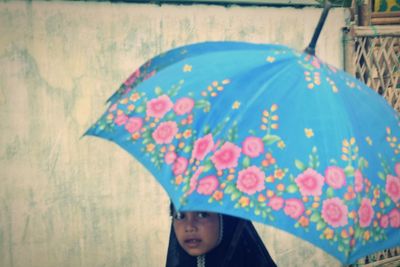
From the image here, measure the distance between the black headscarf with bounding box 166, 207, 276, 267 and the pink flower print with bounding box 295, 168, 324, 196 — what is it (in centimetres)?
57

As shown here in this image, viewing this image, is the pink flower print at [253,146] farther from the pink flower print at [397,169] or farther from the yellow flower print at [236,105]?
the pink flower print at [397,169]

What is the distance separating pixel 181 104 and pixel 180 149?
191 mm

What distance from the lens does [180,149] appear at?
1.92m

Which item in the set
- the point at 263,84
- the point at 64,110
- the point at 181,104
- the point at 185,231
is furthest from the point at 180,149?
the point at 64,110

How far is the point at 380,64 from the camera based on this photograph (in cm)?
555

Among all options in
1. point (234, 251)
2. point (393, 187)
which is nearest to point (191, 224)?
point (234, 251)

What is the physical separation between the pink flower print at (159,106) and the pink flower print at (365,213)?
0.78 meters

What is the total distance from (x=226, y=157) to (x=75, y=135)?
2829 millimetres

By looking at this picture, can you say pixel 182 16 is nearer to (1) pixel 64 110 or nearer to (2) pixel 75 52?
(2) pixel 75 52

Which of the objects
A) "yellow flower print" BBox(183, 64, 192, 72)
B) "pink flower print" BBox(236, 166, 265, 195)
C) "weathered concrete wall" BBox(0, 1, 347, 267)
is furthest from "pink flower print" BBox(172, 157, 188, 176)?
"weathered concrete wall" BBox(0, 1, 347, 267)

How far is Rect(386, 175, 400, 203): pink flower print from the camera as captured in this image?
2031 mm

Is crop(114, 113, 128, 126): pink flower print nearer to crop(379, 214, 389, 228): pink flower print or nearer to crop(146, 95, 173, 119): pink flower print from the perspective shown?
crop(146, 95, 173, 119): pink flower print

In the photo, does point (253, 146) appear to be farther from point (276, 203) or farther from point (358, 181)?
point (358, 181)

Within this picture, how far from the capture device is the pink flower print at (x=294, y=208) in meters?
1.78
